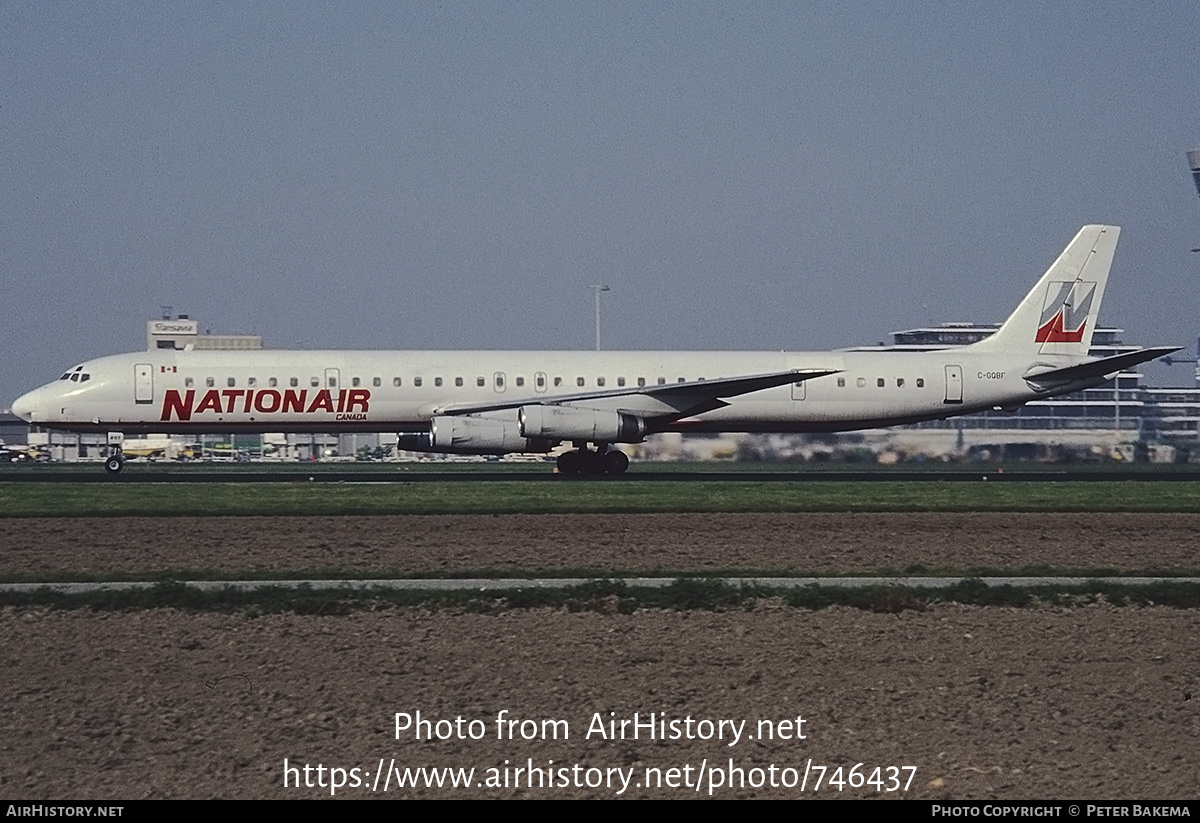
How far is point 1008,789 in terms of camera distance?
32.7ft

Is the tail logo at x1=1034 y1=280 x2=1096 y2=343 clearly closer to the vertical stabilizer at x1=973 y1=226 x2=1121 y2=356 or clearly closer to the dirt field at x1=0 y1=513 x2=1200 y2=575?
the vertical stabilizer at x1=973 y1=226 x2=1121 y2=356

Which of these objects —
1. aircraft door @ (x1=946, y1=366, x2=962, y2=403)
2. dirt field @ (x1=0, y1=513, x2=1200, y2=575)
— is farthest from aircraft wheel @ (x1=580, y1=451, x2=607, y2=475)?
dirt field @ (x1=0, y1=513, x2=1200, y2=575)

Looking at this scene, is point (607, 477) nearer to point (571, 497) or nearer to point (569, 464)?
point (569, 464)

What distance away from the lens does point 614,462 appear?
1718 inches

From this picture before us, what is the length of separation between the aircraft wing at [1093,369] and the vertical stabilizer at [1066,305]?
1461 mm

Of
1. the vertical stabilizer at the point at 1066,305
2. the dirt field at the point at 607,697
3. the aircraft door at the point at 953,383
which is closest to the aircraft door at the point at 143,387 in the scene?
the dirt field at the point at 607,697

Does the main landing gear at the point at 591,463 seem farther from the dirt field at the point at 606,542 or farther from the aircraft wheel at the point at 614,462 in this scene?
the dirt field at the point at 606,542

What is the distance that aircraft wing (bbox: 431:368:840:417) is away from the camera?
41.7 m

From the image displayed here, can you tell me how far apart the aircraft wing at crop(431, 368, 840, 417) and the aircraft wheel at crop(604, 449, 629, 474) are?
5.22 ft

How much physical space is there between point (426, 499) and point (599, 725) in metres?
21.0

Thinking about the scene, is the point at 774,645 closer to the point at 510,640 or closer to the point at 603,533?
the point at 510,640

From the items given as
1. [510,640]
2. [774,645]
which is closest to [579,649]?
[510,640]

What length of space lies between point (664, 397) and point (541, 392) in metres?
3.66

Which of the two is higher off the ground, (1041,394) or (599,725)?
(1041,394)
